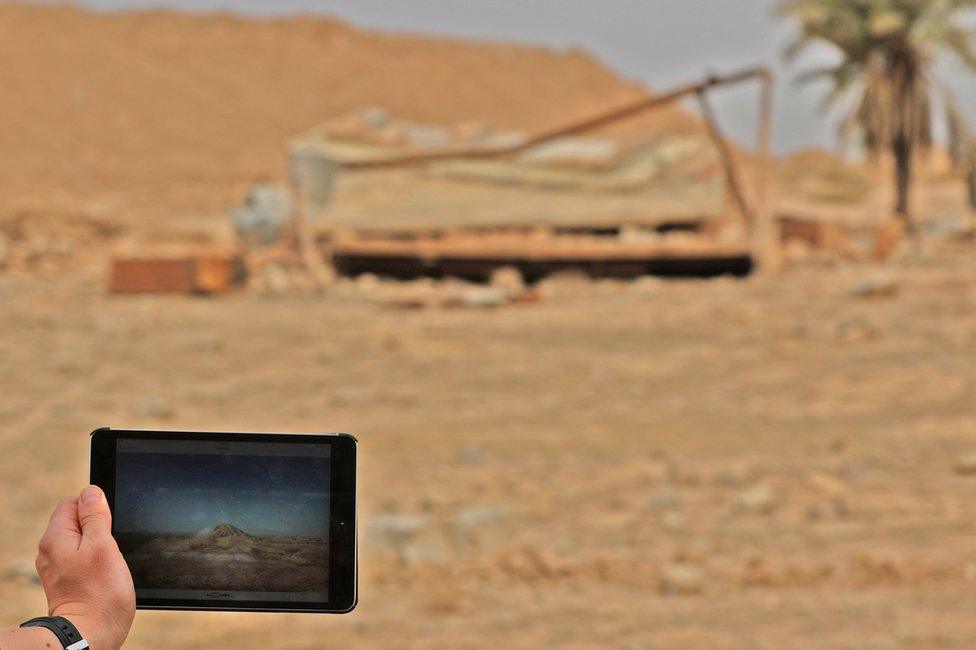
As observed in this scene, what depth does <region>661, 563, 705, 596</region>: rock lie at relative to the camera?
5254 mm

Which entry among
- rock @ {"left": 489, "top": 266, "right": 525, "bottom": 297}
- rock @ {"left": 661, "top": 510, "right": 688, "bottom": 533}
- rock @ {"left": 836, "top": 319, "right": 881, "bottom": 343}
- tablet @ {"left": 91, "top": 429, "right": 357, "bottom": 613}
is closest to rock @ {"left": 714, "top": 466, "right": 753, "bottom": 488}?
rock @ {"left": 661, "top": 510, "right": 688, "bottom": 533}

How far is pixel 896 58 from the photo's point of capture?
2197 cm

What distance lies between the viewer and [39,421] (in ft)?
25.1

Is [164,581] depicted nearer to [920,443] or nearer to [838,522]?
[838,522]

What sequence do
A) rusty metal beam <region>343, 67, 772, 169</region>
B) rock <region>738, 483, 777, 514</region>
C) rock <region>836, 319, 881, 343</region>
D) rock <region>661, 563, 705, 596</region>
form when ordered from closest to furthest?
rock <region>661, 563, 705, 596</region> < rock <region>738, 483, 777, 514</region> < rock <region>836, 319, 881, 343</region> < rusty metal beam <region>343, 67, 772, 169</region>

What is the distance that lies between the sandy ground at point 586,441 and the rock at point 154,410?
25mm

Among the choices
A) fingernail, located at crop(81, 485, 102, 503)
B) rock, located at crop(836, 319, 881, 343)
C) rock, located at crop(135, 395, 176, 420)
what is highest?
fingernail, located at crop(81, 485, 102, 503)

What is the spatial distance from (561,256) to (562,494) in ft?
19.9

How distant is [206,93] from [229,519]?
53.4 meters

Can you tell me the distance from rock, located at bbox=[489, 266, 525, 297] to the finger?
35.4 ft

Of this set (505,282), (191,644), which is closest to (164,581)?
(191,644)

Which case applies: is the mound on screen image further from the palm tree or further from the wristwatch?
the palm tree

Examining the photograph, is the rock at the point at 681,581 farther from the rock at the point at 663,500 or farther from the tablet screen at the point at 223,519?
the tablet screen at the point at 223,519

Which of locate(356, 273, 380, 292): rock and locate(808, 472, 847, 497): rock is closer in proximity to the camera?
locate(808, 472, 847, 497): rock
